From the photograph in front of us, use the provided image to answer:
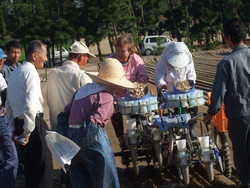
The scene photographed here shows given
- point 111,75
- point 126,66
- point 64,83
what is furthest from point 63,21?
point 111,75

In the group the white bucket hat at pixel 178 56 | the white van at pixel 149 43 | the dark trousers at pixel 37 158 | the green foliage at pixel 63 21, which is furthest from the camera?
the white van at pixel 149 43

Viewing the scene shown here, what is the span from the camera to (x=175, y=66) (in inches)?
154

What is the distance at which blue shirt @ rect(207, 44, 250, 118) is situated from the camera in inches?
116

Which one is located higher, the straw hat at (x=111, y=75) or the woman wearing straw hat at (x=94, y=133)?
the straw hat at (x=111, y=75)

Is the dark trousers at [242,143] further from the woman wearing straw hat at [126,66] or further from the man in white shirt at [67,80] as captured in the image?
the man in white shirt at [67,80]

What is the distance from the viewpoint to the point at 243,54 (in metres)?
2.98

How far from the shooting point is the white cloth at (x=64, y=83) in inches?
147

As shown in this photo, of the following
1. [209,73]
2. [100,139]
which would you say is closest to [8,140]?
[100,139]

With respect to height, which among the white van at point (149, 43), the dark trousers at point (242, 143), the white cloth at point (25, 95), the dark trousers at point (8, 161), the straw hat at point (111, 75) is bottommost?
the dark trousers at point (8, 161)

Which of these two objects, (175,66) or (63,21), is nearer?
(175,66)

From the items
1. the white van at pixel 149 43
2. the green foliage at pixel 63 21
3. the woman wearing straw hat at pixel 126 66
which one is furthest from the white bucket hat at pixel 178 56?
the white van at pixel 149 43

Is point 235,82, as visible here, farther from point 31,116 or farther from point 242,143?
point 31,116

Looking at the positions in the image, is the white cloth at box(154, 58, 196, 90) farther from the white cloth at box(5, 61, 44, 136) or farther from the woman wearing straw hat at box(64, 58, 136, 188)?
the white cloth at box(5, 61, 44, 136)

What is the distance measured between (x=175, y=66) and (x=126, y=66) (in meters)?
0.72
